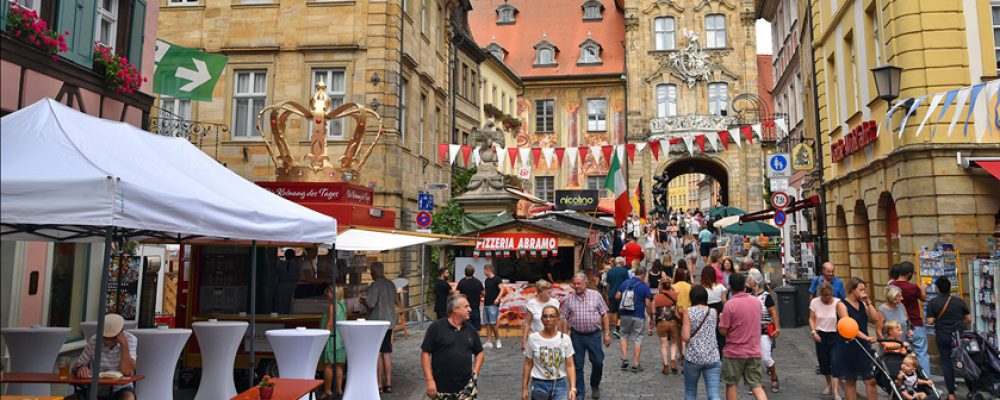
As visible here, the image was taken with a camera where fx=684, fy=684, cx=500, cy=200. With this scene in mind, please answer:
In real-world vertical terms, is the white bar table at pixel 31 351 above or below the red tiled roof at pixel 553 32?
below

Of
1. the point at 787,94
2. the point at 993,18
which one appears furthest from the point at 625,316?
the point at 787,94

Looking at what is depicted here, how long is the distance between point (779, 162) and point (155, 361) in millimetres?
17577

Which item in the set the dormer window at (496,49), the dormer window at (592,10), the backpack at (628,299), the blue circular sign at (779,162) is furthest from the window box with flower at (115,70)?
the dormer window at (592,10)

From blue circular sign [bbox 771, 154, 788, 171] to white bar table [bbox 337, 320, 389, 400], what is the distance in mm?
15393

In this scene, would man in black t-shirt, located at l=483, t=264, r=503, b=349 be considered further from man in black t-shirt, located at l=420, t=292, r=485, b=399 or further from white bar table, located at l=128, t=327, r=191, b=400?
man in black t-shirt, located at l=420, t=292, r=485, b=399

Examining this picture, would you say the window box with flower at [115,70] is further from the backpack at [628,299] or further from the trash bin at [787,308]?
the trash bin at [787,308]

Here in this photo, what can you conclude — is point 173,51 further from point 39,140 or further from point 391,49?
point 39,140

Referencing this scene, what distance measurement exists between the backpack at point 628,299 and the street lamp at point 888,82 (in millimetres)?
5036

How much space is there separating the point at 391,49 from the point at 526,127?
1047 inches

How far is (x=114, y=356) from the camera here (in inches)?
256

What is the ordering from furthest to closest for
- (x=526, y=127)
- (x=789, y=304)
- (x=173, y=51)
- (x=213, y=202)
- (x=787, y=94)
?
(x=526, y=127) < (x=787, y=94) < (x=789, y=304) < (x=173, y=51) < (x=213, y=202)

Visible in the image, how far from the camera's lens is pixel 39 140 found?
511 centimetres

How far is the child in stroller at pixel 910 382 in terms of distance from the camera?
7441mm

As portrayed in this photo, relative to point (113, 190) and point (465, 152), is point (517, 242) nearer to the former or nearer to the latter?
point (465, 152)
